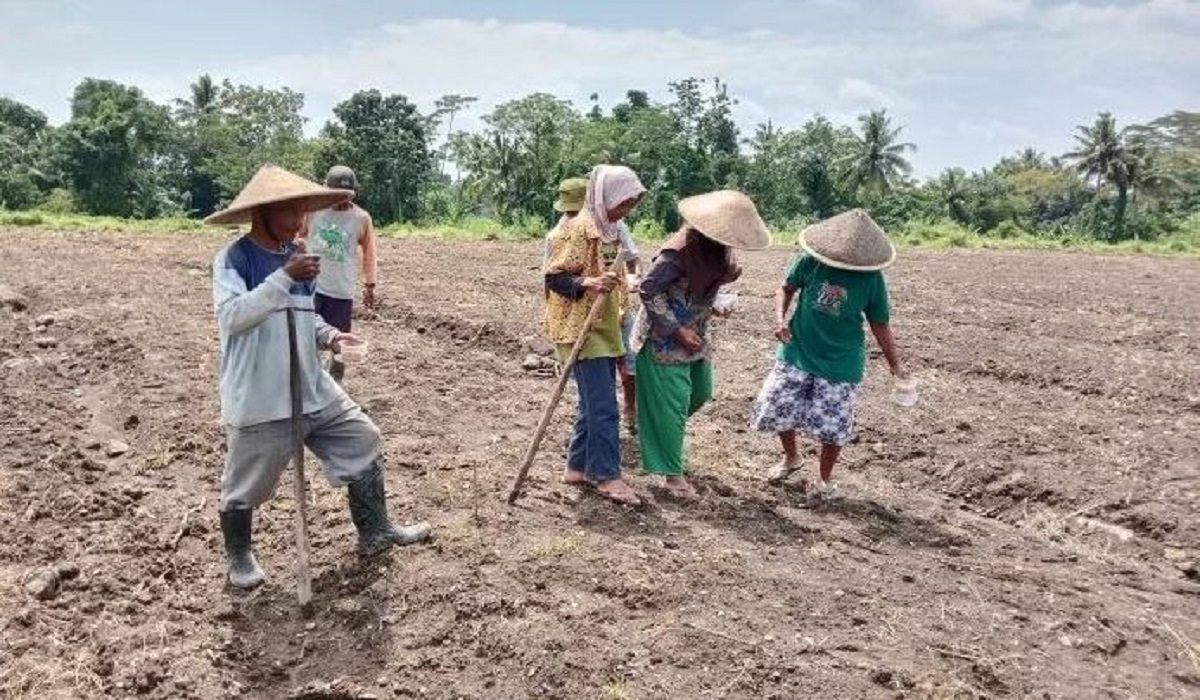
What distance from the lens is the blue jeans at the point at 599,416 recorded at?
16.6ft

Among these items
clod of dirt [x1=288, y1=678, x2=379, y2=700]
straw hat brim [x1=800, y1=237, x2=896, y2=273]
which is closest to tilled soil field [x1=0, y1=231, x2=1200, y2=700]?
clod of dirt [x1=288, y1=678, x2=379, y2=700]

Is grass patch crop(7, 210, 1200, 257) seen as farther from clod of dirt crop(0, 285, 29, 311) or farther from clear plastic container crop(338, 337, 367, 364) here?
clear plastic container crop(338, 337, 367, 364)

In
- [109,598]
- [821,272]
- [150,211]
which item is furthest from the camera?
Result: [150,211]

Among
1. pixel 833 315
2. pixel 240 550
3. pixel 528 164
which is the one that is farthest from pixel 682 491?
pixel 528 164

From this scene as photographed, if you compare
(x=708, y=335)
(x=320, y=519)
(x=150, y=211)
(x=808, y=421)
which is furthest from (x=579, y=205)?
(x=150, y=211)

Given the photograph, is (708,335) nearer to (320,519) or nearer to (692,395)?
(692,395)

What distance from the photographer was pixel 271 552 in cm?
461

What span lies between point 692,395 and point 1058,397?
13.4 feet

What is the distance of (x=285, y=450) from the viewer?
157 inches

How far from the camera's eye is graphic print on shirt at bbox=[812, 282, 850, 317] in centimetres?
528

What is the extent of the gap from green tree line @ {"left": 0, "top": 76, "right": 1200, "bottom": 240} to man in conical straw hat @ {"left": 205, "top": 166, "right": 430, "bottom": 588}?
24937 mm

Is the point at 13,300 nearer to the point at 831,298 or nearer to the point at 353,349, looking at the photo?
the point at 353,349

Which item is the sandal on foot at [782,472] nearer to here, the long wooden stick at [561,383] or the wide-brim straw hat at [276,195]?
the long wooden stick at [561,383]

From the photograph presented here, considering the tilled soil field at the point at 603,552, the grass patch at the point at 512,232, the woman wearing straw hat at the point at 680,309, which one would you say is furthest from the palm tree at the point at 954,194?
the woman wearing straw hat at the point at 680,309
